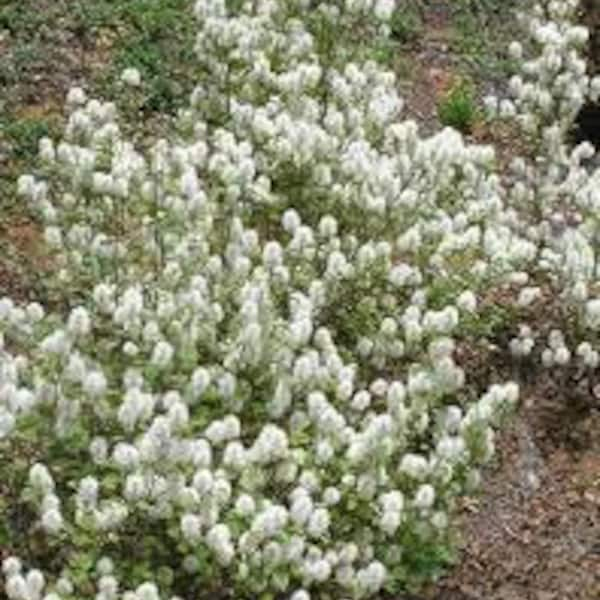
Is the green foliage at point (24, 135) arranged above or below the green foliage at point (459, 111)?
below

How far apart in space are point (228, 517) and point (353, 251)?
1533 mm

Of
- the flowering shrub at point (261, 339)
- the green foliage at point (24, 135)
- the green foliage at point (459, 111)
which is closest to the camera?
the flowering shrub at point (261, 339)

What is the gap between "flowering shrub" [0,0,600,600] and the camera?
215 inches

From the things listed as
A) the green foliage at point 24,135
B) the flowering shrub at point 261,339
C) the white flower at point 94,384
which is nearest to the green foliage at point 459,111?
the green foliage at point 24,135

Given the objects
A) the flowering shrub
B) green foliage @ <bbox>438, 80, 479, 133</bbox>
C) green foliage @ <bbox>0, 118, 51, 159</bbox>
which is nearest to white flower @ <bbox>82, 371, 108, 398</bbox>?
the flowering shrub

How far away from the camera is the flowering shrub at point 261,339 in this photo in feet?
17.9

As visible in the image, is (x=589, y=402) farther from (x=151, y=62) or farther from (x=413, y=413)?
(x=151, y=62)

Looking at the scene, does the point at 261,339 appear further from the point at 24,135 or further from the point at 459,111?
the point at 459,111

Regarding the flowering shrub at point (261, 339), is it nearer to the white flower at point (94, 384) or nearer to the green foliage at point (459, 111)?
the white flower at point (94, 384)

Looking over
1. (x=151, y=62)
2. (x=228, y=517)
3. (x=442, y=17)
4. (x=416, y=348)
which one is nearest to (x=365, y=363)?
(x=416, y=348)

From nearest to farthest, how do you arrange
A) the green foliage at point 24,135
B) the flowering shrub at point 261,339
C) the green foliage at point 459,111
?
the flowering shrub at point 261,339 → the green foliage at point 24,135 → the green foliage at point 459,111

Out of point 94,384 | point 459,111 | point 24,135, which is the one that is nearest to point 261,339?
point 94,384

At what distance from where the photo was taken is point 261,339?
577cm

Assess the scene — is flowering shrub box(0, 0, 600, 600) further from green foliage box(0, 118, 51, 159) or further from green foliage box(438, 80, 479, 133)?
green foliage box(438, 80, 479, 133)
